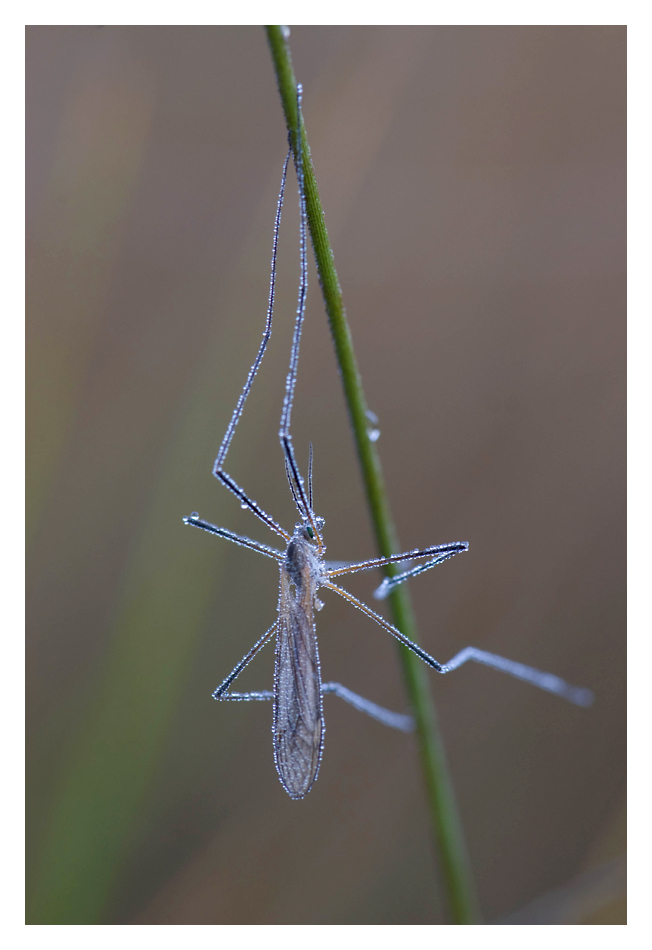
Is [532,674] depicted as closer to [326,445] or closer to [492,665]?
[492,665]

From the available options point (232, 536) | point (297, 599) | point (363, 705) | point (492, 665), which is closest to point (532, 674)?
point (492, 665)

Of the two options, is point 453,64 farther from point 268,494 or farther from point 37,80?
point 268,494

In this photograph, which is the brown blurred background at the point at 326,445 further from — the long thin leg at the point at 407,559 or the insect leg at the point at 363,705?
the long thin leg at the point at 407,559

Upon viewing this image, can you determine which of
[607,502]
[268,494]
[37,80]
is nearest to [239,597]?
[268,494]

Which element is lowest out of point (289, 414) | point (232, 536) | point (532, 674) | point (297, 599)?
point (532, 674)

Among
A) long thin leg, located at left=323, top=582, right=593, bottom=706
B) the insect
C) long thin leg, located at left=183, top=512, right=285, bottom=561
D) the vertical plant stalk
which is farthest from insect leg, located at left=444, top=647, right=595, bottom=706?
long thin leg, located at left=183, top=512, right=285, bottom=561

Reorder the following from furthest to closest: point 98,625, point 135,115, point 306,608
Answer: point 98,625 < point 135,115 < point 306,608

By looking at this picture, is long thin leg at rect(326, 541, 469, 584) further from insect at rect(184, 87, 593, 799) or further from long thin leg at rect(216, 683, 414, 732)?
long thin leg at rect(216, 683, 414, 732)
